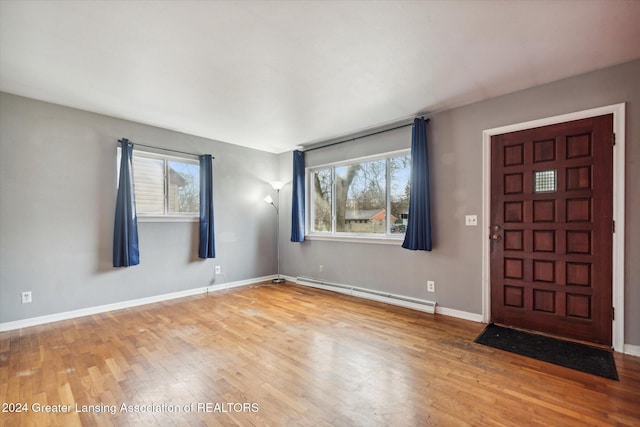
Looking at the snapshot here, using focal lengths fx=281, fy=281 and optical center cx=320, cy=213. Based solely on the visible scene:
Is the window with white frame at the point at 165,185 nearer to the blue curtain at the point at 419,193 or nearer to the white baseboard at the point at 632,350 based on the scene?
the blue curtain at the point at 419,193

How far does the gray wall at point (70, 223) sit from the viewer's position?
3.13 meters

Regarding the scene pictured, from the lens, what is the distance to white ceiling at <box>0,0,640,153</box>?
6.20 feet

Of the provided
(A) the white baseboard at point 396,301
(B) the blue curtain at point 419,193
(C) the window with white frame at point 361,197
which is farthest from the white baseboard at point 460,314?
(C) the window with white frame at point 361,197

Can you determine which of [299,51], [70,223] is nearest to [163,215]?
[70,223]

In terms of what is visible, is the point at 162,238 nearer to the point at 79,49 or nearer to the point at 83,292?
the point at 83,292

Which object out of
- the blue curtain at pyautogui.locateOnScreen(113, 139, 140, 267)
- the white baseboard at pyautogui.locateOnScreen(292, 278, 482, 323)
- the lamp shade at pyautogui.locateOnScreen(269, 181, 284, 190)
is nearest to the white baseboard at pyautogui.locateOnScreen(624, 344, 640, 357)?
the white baseboard at pyautogui.locateOnScreen(292, 278, 482, 323)

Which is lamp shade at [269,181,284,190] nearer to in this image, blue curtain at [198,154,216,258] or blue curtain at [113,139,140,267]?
blue curtain at [198,154,216,258]

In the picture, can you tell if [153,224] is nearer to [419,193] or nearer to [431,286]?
[419,193]

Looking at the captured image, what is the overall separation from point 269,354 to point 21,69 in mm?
3494

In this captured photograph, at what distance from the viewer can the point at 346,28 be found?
2.05 m

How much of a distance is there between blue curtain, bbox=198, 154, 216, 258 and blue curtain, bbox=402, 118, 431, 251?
3.09 metres

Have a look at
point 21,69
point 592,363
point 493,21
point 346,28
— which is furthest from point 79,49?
point 592,363

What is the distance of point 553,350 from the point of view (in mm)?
2541

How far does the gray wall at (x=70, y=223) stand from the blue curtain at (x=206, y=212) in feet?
0.56
